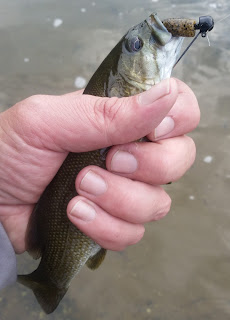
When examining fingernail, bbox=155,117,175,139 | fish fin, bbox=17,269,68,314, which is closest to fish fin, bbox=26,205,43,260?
fish fin, bbox=17,269,68,314

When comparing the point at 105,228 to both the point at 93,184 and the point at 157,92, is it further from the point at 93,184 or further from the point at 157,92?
the point at 157,92

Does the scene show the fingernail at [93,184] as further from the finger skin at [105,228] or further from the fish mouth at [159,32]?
the fish mouth at [159,32]

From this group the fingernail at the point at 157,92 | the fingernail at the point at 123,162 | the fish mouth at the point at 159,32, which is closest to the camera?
the fingernail at the point at 157,92

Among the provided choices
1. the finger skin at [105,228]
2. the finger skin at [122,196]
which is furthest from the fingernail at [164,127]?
the finger skin at [105,228]

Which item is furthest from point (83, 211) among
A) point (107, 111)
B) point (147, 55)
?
point (147, 55)

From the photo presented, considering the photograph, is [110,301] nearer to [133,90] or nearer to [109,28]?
[133,90]

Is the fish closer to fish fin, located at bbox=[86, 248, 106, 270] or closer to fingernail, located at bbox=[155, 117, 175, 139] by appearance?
fish fin, located at bbox=[86, 248, 106, 270]
